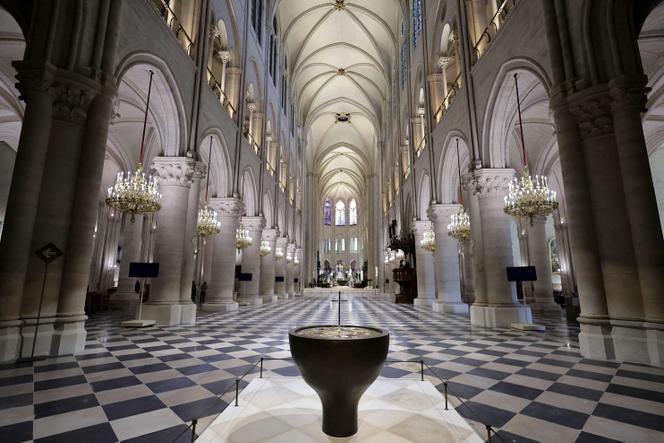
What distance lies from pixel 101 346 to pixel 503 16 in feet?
37.6

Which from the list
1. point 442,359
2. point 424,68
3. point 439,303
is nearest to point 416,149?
point 424,68

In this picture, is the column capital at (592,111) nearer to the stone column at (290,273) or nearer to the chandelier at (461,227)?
the chandelier at (461,227)

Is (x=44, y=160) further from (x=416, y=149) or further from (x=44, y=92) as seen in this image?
(x=416, y=149)

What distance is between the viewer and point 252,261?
50.7ft

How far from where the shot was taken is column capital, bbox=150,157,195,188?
8656mm

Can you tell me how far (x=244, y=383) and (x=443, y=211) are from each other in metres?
10.6

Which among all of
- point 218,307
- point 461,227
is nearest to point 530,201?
point 461,227

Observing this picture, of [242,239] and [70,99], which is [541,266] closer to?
[242,239]

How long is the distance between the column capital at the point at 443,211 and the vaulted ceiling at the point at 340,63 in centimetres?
1386

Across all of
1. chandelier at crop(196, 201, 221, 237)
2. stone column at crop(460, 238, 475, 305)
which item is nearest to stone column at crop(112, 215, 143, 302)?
chandelier at crop(196, 201, 221, 237)

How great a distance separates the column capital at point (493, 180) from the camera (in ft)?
28.4

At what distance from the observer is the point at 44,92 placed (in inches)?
196

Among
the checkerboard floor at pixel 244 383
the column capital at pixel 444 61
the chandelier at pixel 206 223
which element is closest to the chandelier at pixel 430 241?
the column capital at pixel 444 61

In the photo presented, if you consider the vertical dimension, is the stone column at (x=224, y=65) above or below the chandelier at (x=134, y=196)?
above
